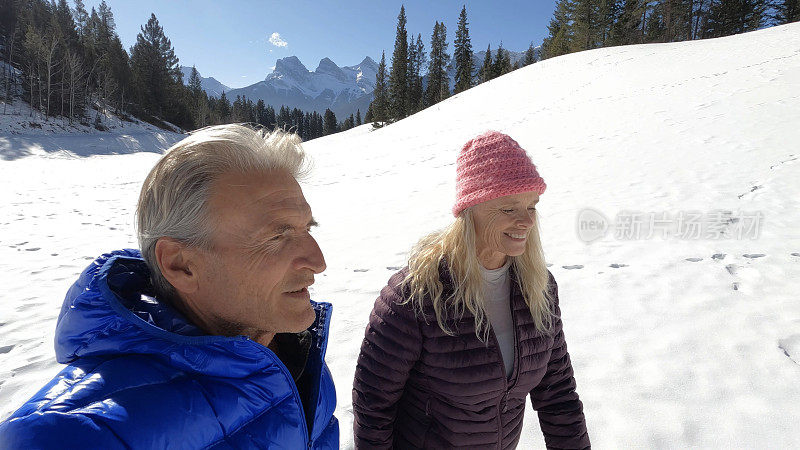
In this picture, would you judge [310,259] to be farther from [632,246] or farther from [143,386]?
[632,246]

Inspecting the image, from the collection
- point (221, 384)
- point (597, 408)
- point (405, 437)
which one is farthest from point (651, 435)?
point (221, 384)

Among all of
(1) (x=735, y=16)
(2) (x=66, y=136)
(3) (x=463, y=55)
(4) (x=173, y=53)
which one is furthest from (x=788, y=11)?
(4) (x=173, y=53)

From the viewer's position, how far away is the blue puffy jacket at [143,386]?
748mm

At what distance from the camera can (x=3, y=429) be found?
2.30 ft

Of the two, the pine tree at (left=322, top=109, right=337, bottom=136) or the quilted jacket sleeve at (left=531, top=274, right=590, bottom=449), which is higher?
the pine tree at (left=322, top=109, right=337, bottom=136)

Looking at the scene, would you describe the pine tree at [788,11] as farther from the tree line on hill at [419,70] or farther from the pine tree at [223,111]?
the pine tree at [223,111]

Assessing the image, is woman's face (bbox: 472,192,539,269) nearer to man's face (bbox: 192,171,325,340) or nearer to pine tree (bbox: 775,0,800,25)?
man's face (bbox: 192,171,325,340)

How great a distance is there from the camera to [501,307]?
75.2 inches

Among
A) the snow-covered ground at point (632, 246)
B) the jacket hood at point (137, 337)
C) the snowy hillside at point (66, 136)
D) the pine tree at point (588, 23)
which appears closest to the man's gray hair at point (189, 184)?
the jacket hood at point (137, 337)

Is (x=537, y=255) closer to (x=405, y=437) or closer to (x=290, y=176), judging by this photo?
(x=405, y=437)

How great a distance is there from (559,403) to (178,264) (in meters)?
1.93

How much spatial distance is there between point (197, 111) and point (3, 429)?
72.5 meters

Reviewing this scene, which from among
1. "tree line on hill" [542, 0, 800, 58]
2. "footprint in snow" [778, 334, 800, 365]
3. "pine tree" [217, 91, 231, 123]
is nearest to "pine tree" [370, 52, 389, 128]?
"tree line on hill" [542, 0, 800, 58]
